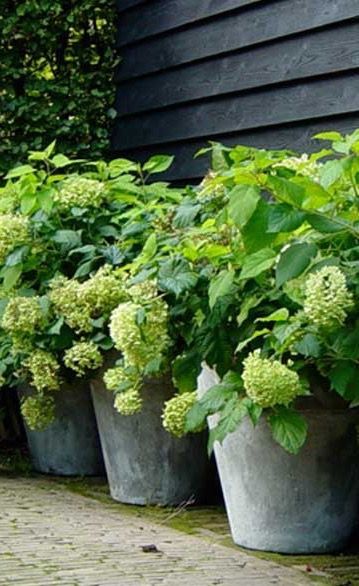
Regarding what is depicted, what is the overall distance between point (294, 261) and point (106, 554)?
1.50 meters

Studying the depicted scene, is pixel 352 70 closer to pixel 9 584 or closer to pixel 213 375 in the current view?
pixel 213 375

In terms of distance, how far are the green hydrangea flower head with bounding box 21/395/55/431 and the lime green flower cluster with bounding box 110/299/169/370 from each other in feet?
4.56

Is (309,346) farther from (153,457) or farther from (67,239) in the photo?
(67,239)

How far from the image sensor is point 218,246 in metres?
5.19

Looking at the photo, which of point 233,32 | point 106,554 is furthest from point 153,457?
point 233,32

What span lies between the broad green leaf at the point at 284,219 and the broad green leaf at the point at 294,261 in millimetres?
106

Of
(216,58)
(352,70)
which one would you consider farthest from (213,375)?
(216,58)

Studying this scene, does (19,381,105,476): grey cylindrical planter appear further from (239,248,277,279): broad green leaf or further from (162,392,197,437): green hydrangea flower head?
(239,248,277,279): broad green leaf

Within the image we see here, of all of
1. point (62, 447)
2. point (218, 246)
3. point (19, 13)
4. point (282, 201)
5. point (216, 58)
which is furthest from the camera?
point (19, 13)

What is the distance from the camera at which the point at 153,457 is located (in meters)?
6.46

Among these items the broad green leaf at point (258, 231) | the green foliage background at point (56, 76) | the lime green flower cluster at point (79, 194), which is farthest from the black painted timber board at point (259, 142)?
the broad green leaf at point (258, 231)

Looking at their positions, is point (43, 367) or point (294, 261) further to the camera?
point (43, 367)

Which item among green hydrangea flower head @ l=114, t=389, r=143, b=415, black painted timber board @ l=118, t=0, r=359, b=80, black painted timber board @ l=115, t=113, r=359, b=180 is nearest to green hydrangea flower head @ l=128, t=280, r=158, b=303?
green hydrangea flower head @ l=114, t=389, r=143, b=415

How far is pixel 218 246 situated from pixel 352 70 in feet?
6.73
